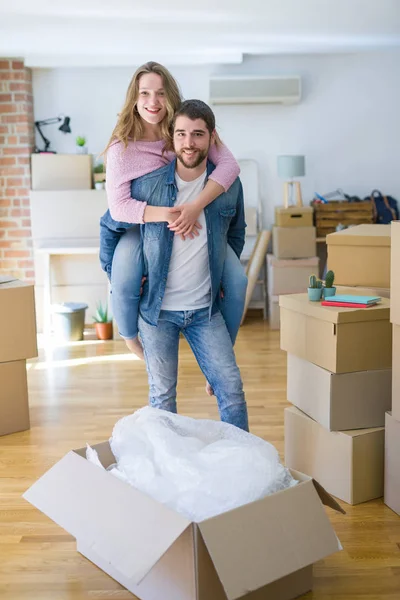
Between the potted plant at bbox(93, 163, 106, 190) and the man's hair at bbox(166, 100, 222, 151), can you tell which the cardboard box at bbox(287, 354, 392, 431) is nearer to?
the man's hair at bbox(166, 100, 222, 151)

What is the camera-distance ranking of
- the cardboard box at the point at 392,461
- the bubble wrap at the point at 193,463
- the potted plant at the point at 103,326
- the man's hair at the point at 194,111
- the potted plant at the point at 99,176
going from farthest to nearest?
1. the potted plant at the point at 99,176
2. the potted plant at the point at 103,326
3. the cardboard box at the point at 392,461
4. the man's hair at the point at 194,111
5. the bubble wrap at the point at 193,463

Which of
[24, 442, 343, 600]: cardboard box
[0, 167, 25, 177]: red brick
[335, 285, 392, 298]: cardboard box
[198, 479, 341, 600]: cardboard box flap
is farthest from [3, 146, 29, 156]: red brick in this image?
[198, 479, 341, 600]: cardboard box flap

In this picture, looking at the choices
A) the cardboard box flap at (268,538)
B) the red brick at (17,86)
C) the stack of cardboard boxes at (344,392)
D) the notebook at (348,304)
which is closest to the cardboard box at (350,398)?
the stack of cardboard boxes at (344,392)

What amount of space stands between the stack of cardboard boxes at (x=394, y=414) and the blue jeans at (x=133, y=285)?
0.49 metres

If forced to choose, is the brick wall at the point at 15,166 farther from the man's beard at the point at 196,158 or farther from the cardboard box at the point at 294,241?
the man's beard at the point at 196,158

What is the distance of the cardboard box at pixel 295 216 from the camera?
6246mm

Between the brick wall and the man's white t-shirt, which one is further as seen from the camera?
the brick wall

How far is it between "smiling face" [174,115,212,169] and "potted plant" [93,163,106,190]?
13.1ft

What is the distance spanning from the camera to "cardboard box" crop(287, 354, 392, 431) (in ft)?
8.64

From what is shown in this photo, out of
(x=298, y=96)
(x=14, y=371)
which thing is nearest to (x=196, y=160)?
(x=14, y=371)

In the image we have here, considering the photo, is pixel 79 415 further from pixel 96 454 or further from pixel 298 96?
pixel 298 96

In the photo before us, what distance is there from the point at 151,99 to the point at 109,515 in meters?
1.24

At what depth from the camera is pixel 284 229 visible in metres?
6.21

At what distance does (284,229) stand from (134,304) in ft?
12.7
